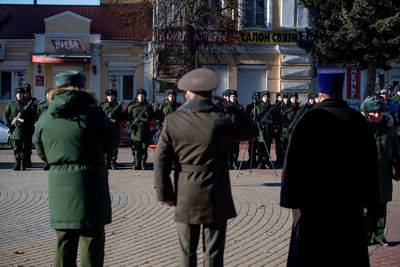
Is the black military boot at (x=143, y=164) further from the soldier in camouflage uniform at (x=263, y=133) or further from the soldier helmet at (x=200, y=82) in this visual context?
the soldier helmet at (x=200, y=82)

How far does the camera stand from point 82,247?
15.3ft

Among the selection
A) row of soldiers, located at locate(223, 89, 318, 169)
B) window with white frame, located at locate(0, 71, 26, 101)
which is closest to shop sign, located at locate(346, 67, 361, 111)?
row of soldiers, located at locate(223, 89, 318, 169)

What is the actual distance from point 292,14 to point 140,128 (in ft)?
49.9

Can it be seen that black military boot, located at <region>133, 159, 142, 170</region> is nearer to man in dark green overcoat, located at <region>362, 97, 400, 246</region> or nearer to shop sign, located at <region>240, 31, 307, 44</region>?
man in dark green overcoat, located at <region>362, 97, 400, 246</region>

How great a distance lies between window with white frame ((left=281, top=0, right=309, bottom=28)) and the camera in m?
27.1

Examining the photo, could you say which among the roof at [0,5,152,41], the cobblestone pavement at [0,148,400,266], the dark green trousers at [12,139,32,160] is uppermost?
the roof at [0,5,152,41]

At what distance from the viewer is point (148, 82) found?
2716 centimetres

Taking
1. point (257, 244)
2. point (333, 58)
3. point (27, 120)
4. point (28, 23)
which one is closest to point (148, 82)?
point (28, 23)

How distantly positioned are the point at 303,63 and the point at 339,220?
23394 millimetres

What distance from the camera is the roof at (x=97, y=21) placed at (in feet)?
84.3

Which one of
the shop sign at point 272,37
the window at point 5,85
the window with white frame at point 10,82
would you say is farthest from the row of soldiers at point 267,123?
the window at point 5,85

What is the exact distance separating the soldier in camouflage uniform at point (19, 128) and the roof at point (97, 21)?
10.9m

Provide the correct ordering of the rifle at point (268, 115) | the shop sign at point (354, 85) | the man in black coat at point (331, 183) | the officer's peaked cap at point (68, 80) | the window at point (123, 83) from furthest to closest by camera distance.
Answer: the shop sign at point (354, 85) < the window at point (123, 83) < the rifle at point (268, 115) < the officer's peaked cap at point (68, 80) < the man in black coat at point (331, 183)

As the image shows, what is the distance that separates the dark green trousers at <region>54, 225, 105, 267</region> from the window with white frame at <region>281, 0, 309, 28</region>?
23.8 meters
